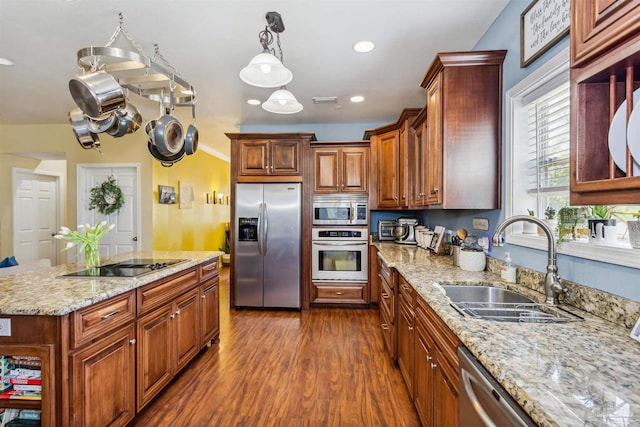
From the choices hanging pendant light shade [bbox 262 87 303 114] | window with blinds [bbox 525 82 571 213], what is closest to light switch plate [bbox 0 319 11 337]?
hanging pendant light shade [bbox 262 87 303 114]

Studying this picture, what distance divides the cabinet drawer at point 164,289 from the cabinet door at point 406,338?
1.69m

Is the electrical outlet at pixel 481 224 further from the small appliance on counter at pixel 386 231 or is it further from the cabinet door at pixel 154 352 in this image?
the cabinet door at pixel 154 352

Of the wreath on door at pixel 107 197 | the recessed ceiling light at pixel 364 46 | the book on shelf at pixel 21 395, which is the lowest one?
the book on shelf at pixel 21 395

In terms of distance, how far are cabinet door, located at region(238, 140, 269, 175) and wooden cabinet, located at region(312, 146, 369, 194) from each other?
663 mm

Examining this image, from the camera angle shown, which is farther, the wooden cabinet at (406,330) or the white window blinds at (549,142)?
the wooden cabinet at (406,330)

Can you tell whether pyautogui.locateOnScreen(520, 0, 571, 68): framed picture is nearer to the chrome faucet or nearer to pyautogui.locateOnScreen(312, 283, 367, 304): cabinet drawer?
the chrome faucet

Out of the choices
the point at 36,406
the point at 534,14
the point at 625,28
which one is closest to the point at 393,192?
the point at 534,14

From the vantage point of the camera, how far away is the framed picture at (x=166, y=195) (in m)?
5.15

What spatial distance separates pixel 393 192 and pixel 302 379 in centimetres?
235

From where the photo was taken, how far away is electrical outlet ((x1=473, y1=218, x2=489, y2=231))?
235 centimetres

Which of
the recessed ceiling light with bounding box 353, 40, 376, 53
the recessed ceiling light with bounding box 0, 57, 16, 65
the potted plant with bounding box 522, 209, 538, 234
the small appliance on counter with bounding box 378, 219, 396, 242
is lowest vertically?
the small appliance on counter with bounding box 378, 219, 396, 242

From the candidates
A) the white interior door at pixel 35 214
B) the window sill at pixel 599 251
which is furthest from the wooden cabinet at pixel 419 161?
the white interior door at pixel 35 214

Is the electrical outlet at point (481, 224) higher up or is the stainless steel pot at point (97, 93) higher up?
the stainless steel pot at point (97, 93)

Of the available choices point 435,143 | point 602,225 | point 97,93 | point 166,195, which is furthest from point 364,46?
point 166,195
